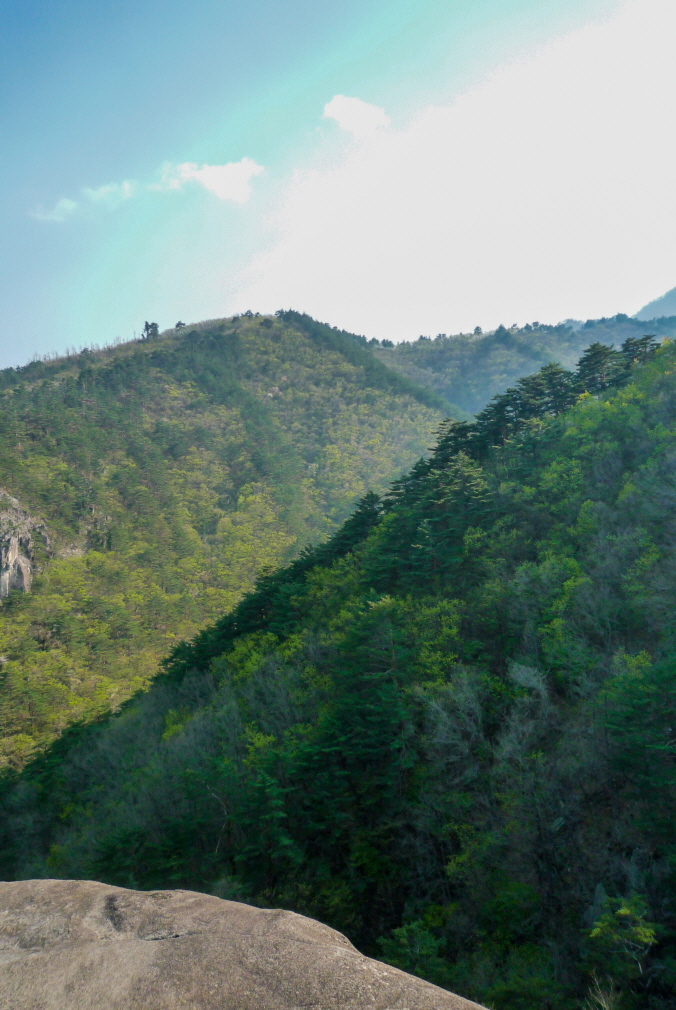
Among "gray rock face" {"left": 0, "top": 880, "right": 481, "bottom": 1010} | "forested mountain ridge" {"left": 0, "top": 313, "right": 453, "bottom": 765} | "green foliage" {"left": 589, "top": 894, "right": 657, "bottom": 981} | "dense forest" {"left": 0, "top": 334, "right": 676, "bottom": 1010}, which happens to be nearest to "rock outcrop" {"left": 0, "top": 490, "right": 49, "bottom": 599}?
"forested mountain ridge" {"left": 0, "top": 313, "right": 453, "bottom": 765}

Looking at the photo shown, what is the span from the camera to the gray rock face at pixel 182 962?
165 inches

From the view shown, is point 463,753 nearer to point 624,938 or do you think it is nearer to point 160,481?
point 624,938

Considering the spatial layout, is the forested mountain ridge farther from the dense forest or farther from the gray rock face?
the gray rock face

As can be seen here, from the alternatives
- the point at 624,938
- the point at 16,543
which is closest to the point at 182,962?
the point at 624,938

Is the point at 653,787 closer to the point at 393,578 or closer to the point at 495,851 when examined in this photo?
the point at 495,851

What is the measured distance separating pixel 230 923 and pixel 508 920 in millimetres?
13842

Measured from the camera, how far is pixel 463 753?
18.9 meters

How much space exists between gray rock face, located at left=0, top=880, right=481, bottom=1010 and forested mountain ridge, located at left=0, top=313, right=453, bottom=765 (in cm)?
3605

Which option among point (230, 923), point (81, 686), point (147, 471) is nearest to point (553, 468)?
point (230, 923)

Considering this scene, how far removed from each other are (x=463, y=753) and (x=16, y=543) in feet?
239

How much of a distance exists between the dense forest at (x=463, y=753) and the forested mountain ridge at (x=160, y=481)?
14.5m

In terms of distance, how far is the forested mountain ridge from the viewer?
61469 millimetres

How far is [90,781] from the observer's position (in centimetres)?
3628

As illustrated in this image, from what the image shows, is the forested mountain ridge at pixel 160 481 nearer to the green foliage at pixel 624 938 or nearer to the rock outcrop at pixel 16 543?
the rock outcrop at pixel 16 543
